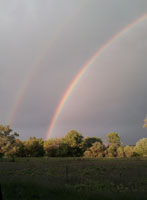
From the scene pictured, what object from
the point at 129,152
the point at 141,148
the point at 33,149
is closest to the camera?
the point at 129,152

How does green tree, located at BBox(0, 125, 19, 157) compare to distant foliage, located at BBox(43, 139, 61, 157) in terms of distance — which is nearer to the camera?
green tree, located at BBox(0, 125, 19, 157)

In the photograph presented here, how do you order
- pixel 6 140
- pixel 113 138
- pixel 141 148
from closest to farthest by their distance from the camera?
pixel 6 140 → pixel 141 148 → pixel 113 138

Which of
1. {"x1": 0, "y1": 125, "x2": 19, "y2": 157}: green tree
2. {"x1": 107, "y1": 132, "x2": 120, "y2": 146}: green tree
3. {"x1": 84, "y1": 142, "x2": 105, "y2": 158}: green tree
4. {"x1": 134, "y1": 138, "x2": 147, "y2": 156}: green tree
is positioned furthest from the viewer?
{"x1": 107, "y1": 132, "x2": 120, "y2": 146}: green tree

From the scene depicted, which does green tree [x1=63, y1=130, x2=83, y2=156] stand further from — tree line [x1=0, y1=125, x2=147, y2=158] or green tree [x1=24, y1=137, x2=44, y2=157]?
green tree [x1=24, y1=137, x2=44, y2=157]

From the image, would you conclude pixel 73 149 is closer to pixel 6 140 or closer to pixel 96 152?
pixel 96 152

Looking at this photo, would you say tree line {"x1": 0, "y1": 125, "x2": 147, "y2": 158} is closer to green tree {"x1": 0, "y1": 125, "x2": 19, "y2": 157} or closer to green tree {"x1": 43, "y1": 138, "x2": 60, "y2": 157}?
green tree {"x1": 43, "y1": 138, "x2": 60, "y2": 157}

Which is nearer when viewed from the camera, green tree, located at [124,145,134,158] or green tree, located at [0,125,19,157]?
green tree, located at [0,125,19,157]

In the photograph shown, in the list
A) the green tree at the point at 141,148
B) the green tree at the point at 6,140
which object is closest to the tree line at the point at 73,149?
the green tree at the point at 141,148

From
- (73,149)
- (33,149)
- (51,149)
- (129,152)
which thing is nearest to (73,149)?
(73,149)

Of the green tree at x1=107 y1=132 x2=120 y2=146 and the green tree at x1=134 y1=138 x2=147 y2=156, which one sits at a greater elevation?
the green tree at x1=107 y1=132 x2=120 y2=146

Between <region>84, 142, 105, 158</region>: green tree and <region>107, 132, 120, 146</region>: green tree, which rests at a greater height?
<region>107, 132, 120, 146</region>: green tree

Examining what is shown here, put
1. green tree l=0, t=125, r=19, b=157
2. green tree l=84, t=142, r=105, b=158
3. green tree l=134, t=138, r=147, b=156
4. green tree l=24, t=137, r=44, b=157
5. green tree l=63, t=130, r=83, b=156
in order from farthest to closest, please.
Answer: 1. green tree l=63, t=130, r=83, b=156
2. green tree l=24, t=137, r=44, b=157
3. green tree l=84, t=142, r=105, b=158
4. green tree l=134, t=138, r=147, b=156
5. green tree l=0, t=125, r=19, b=157

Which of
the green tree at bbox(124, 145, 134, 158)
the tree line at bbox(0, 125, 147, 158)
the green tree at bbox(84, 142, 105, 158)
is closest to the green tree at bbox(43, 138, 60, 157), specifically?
the tree line at bbox(0, 125, 147, 158)

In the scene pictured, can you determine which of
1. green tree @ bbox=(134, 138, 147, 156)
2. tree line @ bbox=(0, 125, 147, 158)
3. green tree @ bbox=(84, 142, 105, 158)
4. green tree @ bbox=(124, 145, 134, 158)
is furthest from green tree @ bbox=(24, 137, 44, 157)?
green tree @ bbox=(134, 138, 147, 156)
